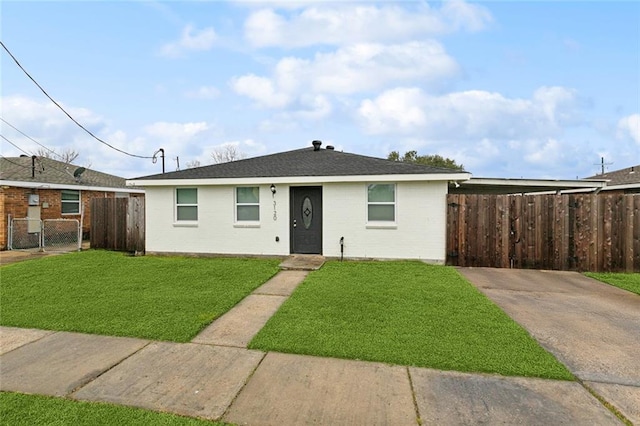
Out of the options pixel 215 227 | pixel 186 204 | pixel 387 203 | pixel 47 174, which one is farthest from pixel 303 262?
pixel 47 174

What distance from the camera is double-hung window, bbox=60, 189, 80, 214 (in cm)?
1485

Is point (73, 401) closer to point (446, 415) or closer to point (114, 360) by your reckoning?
point (114, 360)

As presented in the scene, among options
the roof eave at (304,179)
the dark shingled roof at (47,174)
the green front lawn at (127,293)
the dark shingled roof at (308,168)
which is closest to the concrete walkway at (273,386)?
the green front lawn at (127,293)

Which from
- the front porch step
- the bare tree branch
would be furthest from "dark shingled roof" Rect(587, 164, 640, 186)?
the bare tree branch

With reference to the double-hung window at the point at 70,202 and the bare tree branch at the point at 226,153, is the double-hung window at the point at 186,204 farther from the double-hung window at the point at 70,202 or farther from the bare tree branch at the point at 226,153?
the bare tree branch at the point at 226,153

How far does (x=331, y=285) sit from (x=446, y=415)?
13.6 ft

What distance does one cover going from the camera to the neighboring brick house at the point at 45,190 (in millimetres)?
12684

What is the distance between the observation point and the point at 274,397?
2863 millimetres

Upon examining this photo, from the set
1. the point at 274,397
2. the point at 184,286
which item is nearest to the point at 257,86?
the point at 184,286

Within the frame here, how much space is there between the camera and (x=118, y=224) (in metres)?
11.6

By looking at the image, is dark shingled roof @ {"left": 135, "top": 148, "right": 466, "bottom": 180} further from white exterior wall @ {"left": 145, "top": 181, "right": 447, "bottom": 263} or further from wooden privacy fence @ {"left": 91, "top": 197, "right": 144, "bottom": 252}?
wooden privacy fence @ {"left": 91, "top": 197, "right": 144, "bottom": 252}

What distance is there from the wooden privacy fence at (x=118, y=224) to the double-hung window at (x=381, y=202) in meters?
7.81

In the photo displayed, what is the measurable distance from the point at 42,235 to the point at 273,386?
14412 millimetres

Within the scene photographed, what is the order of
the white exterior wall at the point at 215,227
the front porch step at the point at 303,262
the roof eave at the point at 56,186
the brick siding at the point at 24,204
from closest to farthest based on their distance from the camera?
the front porch step at the point at 303,262
the white exterior wall at the point at 215,227
the brick siding at the point at 24,204
the roof eave at the point at 56,186
